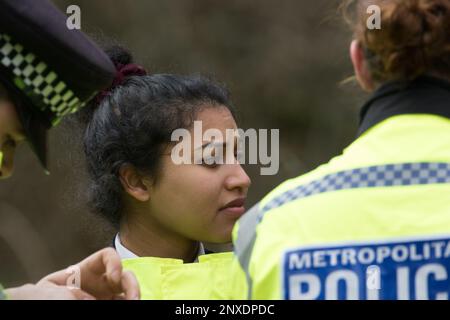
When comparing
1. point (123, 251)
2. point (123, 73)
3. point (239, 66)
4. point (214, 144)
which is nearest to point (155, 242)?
point (123, 251)

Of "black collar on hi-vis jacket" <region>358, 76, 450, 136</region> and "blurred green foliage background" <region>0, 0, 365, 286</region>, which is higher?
"blurred green foliage background" <region>0, 0, 365, 286</region>

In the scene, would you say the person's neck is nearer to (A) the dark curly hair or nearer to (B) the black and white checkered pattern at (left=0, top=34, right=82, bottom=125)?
(A) the dark curly hair

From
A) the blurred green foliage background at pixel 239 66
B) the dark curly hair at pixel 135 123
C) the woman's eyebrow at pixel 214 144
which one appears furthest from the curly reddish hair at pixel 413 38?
the blurred green foliage background at pixel 239 66

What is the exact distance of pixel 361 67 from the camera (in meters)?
2.11

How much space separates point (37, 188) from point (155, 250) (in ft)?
20.0

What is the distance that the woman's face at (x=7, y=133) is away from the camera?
2016 millimetres

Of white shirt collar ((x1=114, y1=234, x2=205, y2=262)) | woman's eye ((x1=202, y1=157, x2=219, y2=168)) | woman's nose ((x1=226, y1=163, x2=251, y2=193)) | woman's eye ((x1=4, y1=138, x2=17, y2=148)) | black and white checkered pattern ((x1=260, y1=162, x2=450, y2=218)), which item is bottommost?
black and white checkered pattern ((x1=260, y1=162, x2=450, y2=218))

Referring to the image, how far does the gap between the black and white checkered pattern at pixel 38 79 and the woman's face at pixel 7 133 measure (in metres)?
0.05

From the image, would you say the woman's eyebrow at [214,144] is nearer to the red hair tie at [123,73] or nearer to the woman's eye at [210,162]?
the woman's eye at [210,162]

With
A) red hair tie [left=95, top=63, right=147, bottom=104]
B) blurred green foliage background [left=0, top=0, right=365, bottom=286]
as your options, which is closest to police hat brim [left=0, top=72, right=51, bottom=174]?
red hair tie [left=95, top=63, right=147, bottom=104]

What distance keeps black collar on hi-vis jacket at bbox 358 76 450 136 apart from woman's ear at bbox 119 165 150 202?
98 centimetres

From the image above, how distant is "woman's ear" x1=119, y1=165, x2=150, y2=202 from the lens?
289 centimetres

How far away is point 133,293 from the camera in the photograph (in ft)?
7.22

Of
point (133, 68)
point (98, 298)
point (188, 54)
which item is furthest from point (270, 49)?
point (98, 298)
